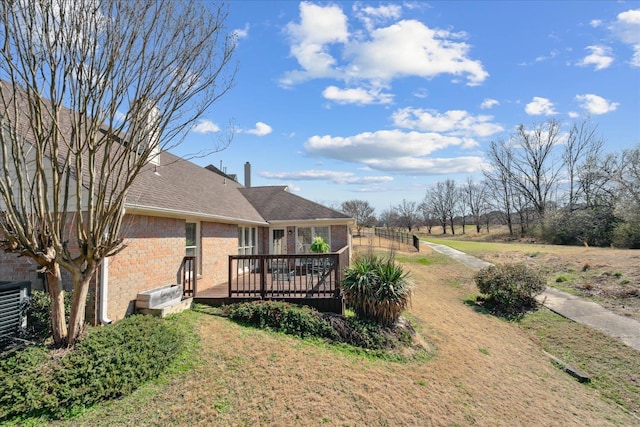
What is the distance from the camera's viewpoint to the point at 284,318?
23.9 feet

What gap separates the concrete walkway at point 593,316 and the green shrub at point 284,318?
846 cm

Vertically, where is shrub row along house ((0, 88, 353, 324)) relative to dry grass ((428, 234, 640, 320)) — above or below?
above

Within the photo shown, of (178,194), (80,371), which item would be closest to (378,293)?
(80,371)

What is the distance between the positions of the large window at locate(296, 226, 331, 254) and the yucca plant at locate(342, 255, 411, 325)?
8684 millimetres

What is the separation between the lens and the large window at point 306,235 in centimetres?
1675

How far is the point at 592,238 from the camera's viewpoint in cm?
3225

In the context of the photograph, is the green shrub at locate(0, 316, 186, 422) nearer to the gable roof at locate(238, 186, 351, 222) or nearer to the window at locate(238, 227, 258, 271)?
the window at locate(238, 227, 258, 271)

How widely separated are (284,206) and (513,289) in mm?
11211

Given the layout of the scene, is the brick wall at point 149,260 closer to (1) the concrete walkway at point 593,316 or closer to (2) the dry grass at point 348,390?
(2) the dry grass at point 348,390

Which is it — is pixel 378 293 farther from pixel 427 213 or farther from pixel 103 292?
pixel 427 213

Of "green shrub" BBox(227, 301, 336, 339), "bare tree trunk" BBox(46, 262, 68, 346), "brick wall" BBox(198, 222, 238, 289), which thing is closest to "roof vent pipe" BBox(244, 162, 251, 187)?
"brick wall" BBox(198, 222, 238, 289)

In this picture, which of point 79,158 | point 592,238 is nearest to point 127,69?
point 79,158

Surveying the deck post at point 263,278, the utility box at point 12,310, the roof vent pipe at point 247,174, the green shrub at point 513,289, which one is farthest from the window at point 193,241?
the roof vent pipe at point 247,174

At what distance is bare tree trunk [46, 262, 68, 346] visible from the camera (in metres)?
4.65
